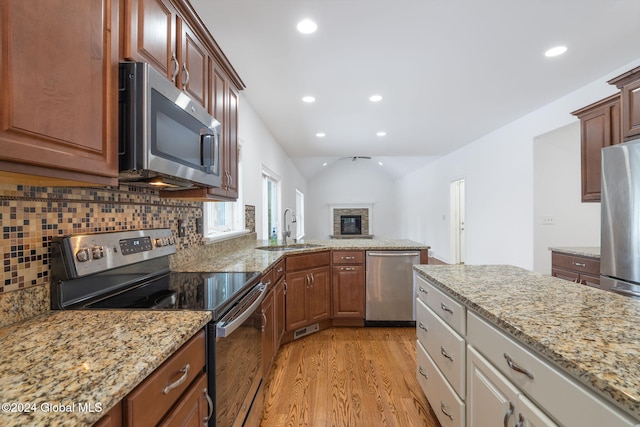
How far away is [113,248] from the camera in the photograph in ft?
4.29

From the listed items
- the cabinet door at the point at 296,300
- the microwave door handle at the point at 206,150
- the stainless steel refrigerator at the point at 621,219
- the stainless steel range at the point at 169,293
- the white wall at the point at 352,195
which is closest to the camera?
the stainless steel range at the point at 169,293

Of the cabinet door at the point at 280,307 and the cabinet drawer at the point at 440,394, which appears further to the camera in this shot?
the cabinet door at the point at 280,307

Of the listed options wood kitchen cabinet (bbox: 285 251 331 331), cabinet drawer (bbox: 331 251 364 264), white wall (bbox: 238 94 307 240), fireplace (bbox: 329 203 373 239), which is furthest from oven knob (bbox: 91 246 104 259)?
fireplace (bbox: 329 203 373 239)

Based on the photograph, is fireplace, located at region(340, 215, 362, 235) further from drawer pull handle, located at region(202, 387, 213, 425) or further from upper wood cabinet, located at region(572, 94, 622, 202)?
drawer pull handle, located at region(202, 387, 213, 425)

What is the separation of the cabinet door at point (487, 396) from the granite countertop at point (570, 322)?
7.4 inches

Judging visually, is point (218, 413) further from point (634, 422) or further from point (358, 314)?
point (358, 314)

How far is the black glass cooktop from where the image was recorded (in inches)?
45.1

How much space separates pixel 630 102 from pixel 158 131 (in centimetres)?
311

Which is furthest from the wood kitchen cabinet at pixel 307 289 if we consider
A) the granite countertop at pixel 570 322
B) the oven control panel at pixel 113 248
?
the granite countertop at pixel 570 322

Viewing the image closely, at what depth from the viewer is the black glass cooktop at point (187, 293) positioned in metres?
1.14

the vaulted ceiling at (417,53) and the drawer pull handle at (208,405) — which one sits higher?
the vaulted ceiling at (417,53)

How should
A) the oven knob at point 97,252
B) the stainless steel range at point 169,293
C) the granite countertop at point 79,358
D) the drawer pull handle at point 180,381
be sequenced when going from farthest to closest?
the oven knob at point 97,252 → the stainless steel range at point 169,293 → the drawer pull handle at point 180,381 → the granite countertop at point 79,358

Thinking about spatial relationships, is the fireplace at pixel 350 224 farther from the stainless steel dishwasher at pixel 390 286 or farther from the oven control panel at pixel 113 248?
the oven control panel at pixel 113 248

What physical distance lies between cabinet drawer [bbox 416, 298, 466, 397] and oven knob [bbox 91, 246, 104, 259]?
1589 mm
